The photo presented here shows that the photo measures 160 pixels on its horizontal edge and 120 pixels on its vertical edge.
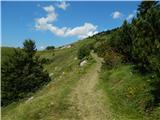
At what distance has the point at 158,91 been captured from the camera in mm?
27641

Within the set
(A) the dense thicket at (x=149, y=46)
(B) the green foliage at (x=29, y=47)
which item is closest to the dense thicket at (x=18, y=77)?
(B) the green foliage at (x=29, y=47)

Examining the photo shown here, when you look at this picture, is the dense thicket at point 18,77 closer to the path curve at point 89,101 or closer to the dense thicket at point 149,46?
the path curve at point 89,101

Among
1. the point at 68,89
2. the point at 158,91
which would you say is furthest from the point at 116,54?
the point at 158,91

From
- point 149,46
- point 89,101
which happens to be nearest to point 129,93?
point 89,101

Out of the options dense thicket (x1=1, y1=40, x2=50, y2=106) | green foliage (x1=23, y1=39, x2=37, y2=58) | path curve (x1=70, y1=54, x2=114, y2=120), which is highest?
green foliage (x1=23, y1=39, x2=37, y2=58)

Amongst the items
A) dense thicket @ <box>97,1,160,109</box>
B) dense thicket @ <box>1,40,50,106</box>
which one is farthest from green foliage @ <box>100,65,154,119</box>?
dense thicket @ <box>1,40,50,106</box>

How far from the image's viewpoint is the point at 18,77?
5312 centimetres

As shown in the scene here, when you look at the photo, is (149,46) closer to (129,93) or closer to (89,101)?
(129,93)

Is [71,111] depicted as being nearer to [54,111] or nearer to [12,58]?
[54,111]

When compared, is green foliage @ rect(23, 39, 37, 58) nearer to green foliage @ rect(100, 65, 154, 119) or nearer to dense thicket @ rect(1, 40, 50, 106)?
dense thicket @ rect(1, 40, 50, 106)

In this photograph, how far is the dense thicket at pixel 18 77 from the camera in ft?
174

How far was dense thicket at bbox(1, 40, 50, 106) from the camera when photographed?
2089 inches

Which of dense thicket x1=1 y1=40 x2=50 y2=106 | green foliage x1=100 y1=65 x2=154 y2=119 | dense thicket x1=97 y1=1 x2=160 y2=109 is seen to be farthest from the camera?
dense thicket x1=1 y1=40 x2=50 y2=106

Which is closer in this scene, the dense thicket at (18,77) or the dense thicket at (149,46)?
the dense thicket at (149,46)
